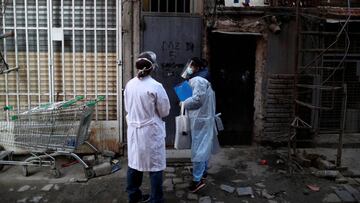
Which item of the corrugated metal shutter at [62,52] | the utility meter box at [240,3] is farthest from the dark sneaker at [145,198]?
the utility meter box at [240,3]

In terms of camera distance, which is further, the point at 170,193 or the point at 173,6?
the point at 173,6

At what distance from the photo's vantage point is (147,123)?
482cm

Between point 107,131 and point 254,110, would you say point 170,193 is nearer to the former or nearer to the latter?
point 107,131

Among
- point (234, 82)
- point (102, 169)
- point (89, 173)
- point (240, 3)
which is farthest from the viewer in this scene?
point (234, 82)

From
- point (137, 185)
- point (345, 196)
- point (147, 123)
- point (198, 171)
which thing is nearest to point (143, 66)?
point (147, 123)

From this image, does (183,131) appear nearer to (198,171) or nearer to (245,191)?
(198,171)

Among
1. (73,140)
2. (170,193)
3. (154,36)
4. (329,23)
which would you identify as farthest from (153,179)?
(329,23)

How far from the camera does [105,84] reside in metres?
7.05

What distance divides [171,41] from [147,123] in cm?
257

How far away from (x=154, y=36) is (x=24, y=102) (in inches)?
106

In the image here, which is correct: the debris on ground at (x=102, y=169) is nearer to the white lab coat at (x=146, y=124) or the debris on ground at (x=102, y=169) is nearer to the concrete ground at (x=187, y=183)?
the concrete ground at (x=187, y=183)

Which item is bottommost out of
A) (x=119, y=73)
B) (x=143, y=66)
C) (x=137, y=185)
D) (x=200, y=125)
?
(x=137, y=185)

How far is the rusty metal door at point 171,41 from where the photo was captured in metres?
6.92

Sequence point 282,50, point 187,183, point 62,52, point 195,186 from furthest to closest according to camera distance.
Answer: point 282,50, point 62,52, point 187,183, point 195,186
